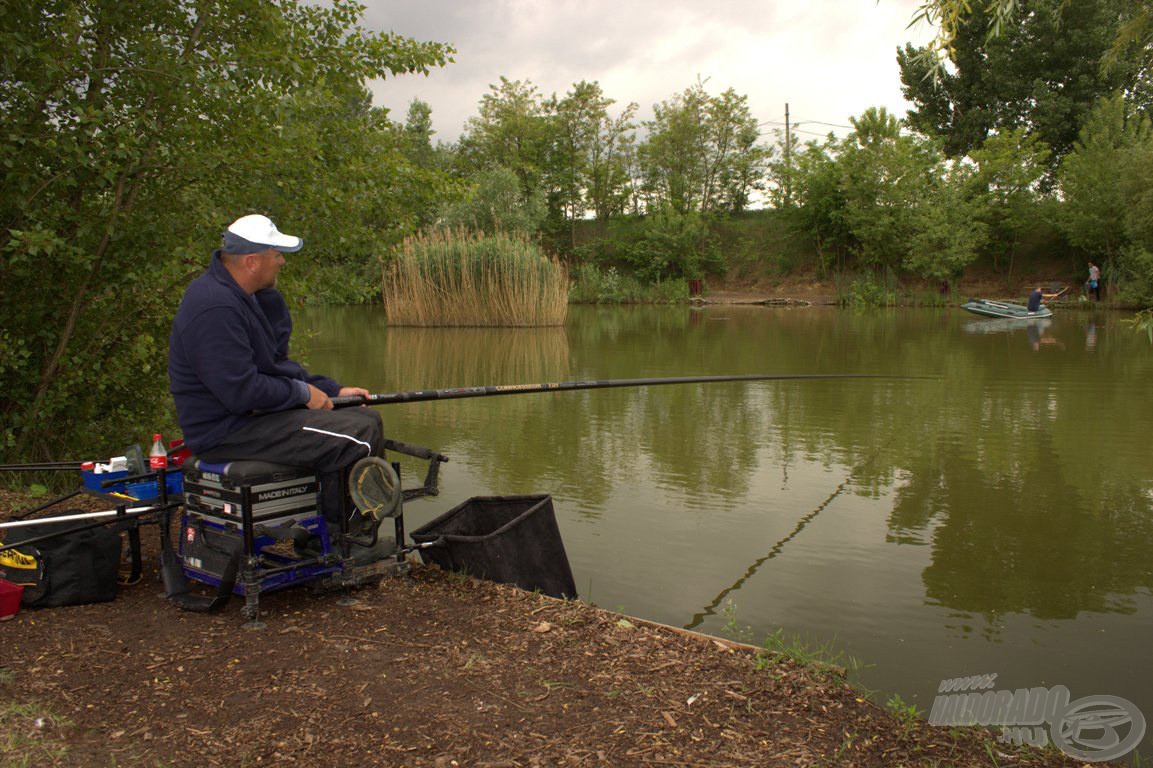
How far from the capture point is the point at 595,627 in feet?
11.9

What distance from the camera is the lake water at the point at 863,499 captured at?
4297mm

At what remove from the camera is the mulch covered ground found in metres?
2.70

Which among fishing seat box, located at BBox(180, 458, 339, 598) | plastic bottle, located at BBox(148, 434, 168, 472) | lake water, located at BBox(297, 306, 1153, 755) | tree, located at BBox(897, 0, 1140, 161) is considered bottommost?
lake water, located at BBox(297, 306, 1153, 755)

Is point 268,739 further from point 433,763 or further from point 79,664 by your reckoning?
point 79,664

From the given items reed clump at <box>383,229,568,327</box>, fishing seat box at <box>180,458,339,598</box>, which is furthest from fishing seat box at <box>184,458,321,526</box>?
reed clump at <box>383,229,568,327</box>

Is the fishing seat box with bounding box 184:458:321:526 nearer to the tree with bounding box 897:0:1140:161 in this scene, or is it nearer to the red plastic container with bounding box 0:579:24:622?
the red plastic container with bounding box 0:579:24:622

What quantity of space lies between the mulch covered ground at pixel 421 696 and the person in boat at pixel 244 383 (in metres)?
0.72

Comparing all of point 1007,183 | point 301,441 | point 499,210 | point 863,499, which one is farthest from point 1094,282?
point 301,441

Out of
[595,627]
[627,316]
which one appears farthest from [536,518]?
[627,316]

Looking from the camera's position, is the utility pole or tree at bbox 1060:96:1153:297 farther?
the utility pole

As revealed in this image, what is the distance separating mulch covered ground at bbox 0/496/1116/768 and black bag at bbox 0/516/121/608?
8 cm

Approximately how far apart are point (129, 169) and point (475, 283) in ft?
57.6

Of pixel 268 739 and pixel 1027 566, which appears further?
pixel 1027 566

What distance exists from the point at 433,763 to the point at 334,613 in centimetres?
128
